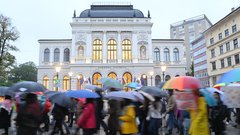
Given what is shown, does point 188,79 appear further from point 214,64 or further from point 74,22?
point 74,22

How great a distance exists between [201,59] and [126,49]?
16.0 meters

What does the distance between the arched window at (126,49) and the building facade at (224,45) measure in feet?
46.0

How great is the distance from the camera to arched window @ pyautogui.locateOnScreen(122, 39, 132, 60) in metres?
47.1

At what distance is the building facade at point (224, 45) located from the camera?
3396cm

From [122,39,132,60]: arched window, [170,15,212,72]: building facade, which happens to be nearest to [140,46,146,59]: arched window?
[122,39,132,60]: arched window

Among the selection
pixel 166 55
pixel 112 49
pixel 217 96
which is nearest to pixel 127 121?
pixel 217 96

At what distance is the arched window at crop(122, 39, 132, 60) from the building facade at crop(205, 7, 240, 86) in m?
14.0

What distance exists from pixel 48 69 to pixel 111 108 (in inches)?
1703

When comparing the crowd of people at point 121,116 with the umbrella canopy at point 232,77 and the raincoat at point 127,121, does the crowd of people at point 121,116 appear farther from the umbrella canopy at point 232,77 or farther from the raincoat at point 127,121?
the umbrella canopy at point 232,77

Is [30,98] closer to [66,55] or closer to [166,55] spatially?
[66,55]

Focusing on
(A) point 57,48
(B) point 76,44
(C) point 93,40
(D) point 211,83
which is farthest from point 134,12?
(D) point 211,83

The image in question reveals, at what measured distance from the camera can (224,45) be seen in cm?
3741

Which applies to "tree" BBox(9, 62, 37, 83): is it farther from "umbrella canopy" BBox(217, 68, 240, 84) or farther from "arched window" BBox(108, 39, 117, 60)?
"umbrella canopy" BBox(217, 68, 240, 84)

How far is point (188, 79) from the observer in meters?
5.76
